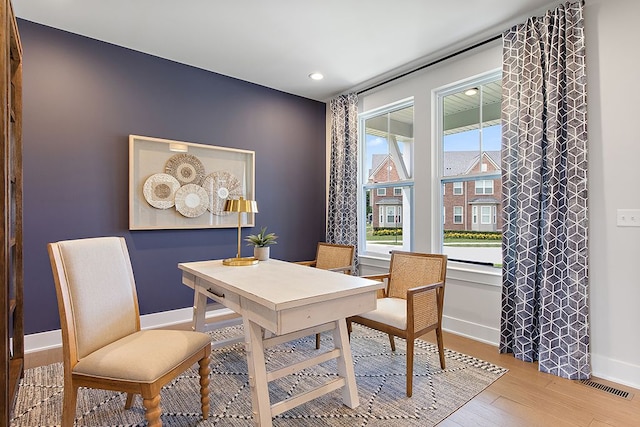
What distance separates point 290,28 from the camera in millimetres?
2809

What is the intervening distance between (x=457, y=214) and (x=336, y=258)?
1.31 metres

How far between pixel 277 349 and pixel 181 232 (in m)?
1.61

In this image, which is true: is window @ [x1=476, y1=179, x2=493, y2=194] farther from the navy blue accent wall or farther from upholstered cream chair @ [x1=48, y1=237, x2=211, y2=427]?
upholstered cream chair @ [x1=48, y1=237, x2=211, y2=427]

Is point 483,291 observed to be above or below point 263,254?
below

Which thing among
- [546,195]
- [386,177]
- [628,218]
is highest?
[386,177]

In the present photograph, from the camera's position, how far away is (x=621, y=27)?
2.25 metres

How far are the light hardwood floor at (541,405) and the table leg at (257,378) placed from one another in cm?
97

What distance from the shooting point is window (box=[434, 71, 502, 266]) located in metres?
3.07

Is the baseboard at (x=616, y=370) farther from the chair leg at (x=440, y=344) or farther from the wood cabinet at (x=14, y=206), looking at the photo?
the wood cabinet at (x=14, y=206)

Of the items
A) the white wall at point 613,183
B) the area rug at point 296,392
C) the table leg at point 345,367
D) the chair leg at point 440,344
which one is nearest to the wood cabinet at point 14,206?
the area rug at point 296,392

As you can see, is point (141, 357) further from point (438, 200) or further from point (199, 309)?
point (438, 200)

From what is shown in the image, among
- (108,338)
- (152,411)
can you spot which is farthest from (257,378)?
(108,338)

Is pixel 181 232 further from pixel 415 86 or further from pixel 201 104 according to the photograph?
pixel 415 86

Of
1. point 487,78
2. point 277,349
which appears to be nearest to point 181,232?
point 277,349
